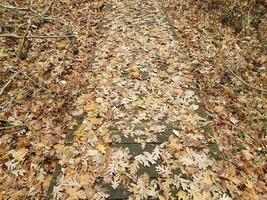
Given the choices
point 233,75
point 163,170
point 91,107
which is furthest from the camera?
point 233,75

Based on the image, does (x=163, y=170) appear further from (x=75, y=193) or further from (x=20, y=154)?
(x=20, y=154)

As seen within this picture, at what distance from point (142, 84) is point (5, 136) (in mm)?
2990

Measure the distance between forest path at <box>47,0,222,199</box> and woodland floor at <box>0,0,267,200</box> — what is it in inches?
0.7

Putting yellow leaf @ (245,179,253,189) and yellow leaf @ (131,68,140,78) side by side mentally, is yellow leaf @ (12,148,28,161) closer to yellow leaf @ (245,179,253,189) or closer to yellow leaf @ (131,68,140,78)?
yellow leaf @ (131,68,140,78)

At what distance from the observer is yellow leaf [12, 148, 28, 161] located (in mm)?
5027

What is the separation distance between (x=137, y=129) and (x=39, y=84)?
2.84 metres

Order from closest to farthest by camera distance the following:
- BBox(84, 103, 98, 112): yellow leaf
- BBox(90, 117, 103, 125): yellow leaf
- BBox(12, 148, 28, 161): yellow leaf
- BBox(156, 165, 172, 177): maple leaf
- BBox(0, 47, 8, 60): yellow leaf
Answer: BBox(156, 165, 172, 177): maple leaf → BBox(12, 148, 28, 161): yellow leaf → BBox(90, 117, 103, 125): yellow leaf → BBox(84, 103, 98, 112): yellow leaf → BBox(0, 47, 8, 60): yellow leaf

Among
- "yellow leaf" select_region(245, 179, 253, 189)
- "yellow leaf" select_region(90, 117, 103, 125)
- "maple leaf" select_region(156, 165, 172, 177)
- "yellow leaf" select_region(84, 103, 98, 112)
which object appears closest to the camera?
"maple leaf" select_region(156, 165, 172, 177)

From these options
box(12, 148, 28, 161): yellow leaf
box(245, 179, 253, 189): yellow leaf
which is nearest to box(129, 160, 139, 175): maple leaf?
box(245, 179, 253, 189): yellow leaf

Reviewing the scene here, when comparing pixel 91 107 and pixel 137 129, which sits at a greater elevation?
pixel 137 129

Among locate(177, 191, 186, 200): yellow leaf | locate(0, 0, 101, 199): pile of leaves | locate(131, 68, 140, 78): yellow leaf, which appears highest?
locate(131, 68, 140, 78): yellow leaf

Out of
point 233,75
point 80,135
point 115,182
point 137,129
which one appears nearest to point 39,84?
point 80,135

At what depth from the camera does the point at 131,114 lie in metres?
5.42

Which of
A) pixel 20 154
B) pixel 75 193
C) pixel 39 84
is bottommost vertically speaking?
pixel 20 154
